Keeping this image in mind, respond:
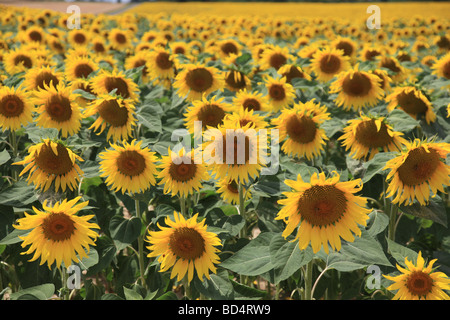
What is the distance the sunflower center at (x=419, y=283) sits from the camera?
2072mm

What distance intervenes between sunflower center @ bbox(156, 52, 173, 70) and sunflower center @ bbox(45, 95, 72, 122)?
188 cm

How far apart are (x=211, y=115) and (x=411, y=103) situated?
1762mm

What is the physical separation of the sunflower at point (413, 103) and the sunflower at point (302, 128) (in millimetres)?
869

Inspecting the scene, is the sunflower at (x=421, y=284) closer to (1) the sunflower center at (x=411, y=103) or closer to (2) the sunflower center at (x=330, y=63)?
(1) the sunflower center at (x=411, y=103)

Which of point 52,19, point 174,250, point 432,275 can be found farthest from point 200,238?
point 52,19

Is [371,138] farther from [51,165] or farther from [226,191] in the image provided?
[51,165]

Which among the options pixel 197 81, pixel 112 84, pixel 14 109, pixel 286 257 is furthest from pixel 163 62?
pixel 286 257

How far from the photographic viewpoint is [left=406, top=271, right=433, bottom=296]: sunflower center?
6.80 ft

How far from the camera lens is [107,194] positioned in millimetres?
3664

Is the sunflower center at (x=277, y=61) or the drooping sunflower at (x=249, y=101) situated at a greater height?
the sunflower center at (x=277, y=61)

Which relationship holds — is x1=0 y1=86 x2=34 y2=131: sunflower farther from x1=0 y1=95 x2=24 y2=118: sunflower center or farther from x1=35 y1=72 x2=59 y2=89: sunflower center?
x1=35 y1=72 x2=59 y2=89: sunflower center

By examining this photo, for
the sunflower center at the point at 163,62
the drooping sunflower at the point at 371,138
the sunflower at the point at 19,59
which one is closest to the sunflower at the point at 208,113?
the drooping sunflower at the point at 371,138

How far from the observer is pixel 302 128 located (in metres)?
3.38

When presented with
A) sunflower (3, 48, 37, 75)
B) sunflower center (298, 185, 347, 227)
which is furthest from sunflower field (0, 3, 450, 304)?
sunflower (3, 48, 37, 75)
